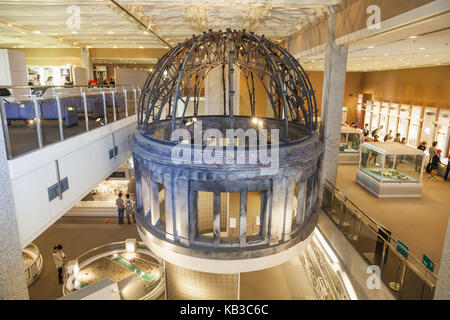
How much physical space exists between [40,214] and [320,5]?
12.3 meters

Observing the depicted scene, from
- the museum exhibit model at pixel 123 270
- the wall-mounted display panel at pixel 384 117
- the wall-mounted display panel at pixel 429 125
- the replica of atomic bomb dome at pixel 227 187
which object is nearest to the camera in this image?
the replica of atomic bomb dome at pixel 227 187

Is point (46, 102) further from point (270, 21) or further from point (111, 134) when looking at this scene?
point (270, 21)

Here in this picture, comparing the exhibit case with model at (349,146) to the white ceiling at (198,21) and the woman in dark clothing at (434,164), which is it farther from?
the white ceiling at (198,21)

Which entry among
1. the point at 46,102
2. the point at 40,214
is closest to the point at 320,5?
the point at 46,102

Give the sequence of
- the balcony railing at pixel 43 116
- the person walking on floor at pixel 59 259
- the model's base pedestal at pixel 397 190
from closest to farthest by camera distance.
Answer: the balcony railing at pixel 43 116 < the person walking on floor at pixel 59 259 < the model's base pedestal at pixel 397 190

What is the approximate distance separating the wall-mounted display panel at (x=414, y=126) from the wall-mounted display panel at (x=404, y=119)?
447 millimetres

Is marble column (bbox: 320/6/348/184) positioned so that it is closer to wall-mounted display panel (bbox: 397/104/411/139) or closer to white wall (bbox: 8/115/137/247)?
white wall (bbox: 8/115/137/247)

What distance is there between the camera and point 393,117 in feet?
91.2

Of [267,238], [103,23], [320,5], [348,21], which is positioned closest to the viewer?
[267,238]

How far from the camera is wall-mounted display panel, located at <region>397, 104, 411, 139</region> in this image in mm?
25328

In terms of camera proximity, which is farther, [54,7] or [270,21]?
[270,21]

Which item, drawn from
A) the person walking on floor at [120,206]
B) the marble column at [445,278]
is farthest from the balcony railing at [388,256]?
the person walking on floor at [120,206]

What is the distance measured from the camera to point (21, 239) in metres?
6.89

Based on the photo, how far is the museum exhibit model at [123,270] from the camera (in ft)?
38.4
